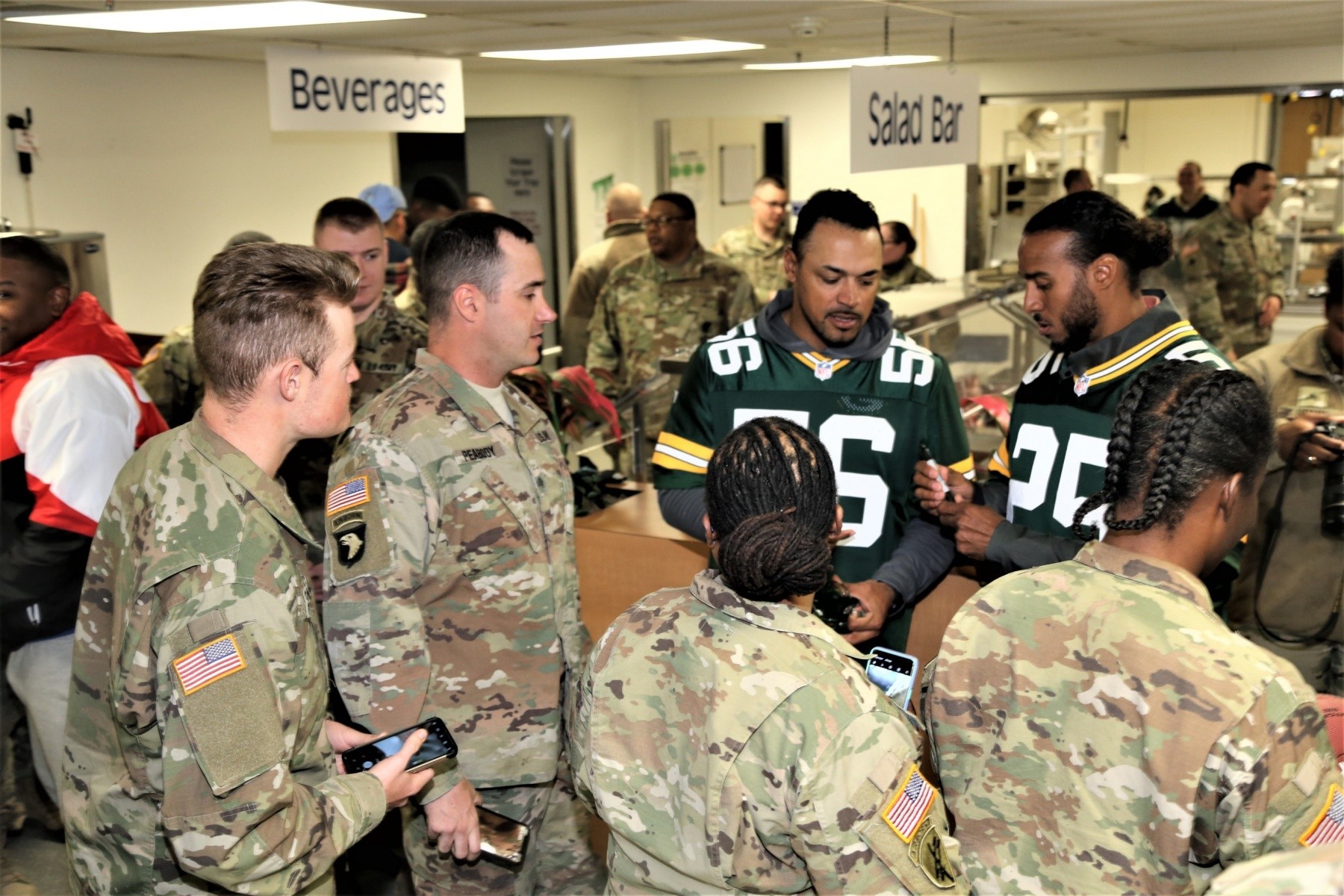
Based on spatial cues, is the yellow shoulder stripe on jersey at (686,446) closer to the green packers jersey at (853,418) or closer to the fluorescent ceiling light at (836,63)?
the green packers jersey at (853,418)

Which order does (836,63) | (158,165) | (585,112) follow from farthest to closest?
(585,112) < (836,63) < (158,165)

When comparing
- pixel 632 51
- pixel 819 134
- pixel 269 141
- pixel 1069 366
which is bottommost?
pixel 1069 366

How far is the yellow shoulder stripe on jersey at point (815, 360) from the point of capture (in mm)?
2580

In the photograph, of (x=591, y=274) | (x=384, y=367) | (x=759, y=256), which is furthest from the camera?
(x=759, y=256)

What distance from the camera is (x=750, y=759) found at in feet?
4.59

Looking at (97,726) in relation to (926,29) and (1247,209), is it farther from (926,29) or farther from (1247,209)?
(1247,209)

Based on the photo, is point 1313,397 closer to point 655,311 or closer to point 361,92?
point 655,311

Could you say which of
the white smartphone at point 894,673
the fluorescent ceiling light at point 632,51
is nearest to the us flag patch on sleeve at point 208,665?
the white smartphone at point 894,673

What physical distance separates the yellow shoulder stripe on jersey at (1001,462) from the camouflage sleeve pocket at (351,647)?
1.43 metres

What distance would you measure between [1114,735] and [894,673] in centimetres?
42

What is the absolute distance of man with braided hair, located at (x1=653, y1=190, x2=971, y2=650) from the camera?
254 centimetres

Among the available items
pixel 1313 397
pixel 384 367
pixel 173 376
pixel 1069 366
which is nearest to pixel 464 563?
pixel 1069 366

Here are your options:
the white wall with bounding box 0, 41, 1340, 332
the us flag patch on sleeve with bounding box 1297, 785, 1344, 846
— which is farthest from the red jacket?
the us flag patch on sleeve with bounding box 1297, 785, 1344, 846

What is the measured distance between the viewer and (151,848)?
1.74 m
